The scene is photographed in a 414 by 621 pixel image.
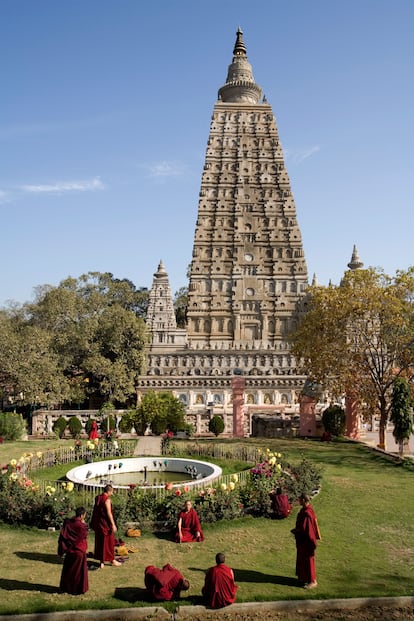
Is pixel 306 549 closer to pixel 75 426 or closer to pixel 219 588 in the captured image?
pixel 219 588

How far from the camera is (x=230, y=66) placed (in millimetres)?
74375

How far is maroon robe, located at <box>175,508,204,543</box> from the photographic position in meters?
13.6

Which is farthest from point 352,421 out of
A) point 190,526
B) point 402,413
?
point 190,526

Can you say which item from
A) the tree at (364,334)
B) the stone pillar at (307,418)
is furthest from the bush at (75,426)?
the tree at (364,334)

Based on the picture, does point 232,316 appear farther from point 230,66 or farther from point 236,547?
point 236,547

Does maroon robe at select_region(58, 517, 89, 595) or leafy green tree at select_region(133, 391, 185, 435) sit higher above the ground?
leafy green tree at select_region(133, 391, 185, 435)

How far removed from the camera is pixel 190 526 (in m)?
13.7

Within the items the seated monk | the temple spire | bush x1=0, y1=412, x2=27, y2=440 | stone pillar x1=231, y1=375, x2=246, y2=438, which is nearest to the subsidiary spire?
the temple spire

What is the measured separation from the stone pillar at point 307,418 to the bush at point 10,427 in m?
15.4

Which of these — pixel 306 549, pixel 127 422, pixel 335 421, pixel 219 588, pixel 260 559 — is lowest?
pixel 260 559

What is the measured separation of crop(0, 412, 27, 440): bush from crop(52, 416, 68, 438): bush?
2000 millimetres

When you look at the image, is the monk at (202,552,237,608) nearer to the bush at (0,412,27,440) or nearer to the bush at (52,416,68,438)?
the bush at (0,412,27,440)

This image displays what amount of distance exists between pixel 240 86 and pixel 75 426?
52.7m

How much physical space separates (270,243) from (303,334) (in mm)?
34525
